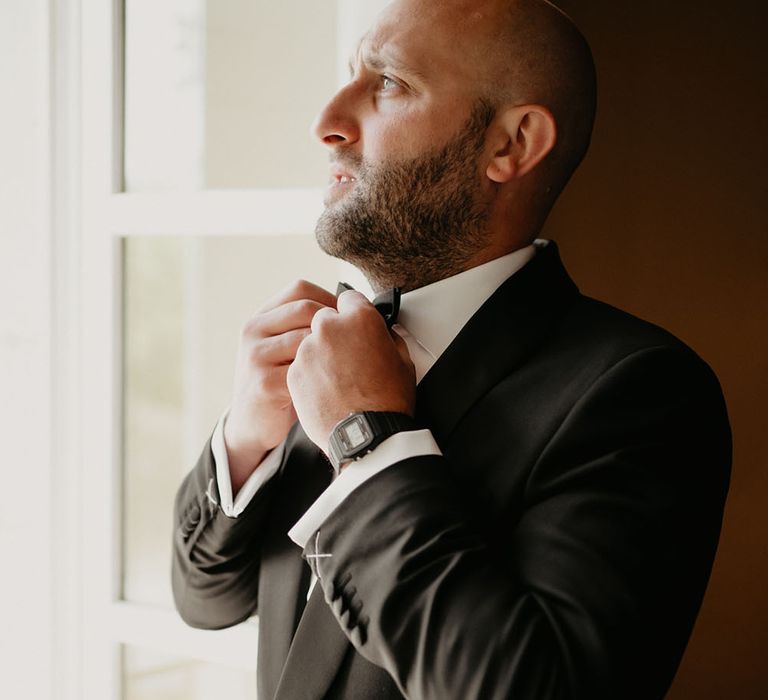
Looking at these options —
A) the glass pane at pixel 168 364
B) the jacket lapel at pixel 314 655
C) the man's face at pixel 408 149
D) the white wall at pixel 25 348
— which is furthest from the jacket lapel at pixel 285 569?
the white wall at pixel 25 348

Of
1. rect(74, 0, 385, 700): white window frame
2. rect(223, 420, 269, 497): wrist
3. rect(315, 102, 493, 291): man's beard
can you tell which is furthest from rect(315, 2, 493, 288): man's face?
rect(74, 0, 385, 700): white window frame

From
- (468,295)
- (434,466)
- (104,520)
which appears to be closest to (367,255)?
(468,295)

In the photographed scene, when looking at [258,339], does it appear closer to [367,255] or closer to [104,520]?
[367,255]

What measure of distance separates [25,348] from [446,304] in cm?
120

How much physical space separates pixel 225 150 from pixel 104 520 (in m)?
0.87

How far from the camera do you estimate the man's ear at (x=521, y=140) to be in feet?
3.77

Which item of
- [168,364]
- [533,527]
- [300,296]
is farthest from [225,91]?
[533,527]

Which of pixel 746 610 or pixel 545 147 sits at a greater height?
pixel 545 147

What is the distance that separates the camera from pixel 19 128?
1.93m

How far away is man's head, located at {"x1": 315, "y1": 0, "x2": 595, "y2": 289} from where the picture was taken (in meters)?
1.14

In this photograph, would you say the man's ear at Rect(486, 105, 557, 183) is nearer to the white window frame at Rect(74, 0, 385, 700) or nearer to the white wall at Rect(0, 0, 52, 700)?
the white window frame at Rect(74, 0, 385, 700)

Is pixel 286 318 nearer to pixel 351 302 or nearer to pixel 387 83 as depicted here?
pixel 351 302

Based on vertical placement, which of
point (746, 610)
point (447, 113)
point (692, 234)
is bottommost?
point (746, 610)

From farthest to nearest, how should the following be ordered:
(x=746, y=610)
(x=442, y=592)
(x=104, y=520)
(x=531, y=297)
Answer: (x=746, y=610), (x=104, y=520), (x=531, y=297), (x=442, y=592)
